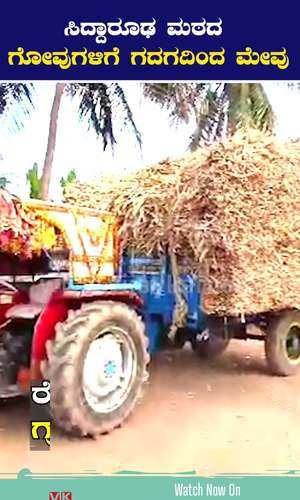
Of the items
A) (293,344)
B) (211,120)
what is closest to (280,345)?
(293,344)

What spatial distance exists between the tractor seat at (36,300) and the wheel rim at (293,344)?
259cm

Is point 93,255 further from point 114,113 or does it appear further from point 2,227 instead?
point 114,113

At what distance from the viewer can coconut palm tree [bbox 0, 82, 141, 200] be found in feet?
14.3

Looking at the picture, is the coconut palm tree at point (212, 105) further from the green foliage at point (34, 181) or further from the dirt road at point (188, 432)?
the dirt road at point (188, 432)

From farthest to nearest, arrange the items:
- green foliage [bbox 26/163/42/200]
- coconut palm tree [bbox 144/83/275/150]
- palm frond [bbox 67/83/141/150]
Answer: palm frond [bbox 67/83/141/150] → green foliage [bbox 26/163/42/200] → coconut palm tree [bbox 144/83/275/150]

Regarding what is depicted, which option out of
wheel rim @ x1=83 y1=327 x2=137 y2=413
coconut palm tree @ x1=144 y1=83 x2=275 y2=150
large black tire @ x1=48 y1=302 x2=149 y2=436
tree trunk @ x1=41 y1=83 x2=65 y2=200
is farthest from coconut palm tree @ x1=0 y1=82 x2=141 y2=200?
wheel rim @ x1=83 y1=327 x2=137 y2=413

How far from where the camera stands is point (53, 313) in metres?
3.76

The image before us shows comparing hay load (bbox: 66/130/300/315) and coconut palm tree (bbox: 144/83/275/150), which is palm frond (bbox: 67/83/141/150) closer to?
coconut palm tree (bbox: 144/83/275/150)

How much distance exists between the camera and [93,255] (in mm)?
4039

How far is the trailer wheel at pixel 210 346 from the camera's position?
17.9 ft

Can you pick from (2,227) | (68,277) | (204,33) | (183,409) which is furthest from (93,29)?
(183,409)

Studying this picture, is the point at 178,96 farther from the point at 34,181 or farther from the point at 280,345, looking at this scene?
the point at 280,345

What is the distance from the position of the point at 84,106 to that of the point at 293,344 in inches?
120

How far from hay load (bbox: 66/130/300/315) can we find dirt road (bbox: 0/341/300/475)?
2.52 feet
